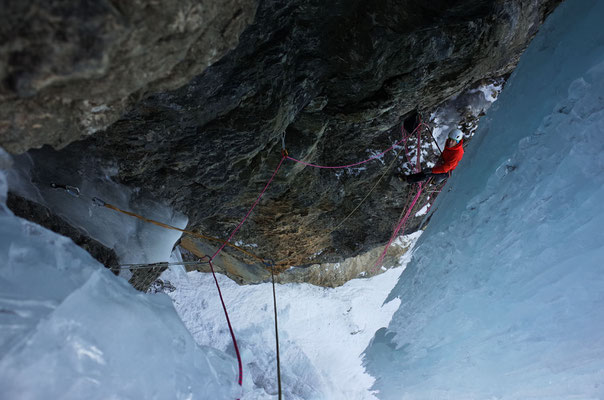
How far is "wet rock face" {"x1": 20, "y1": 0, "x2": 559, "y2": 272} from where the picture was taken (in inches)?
89.4

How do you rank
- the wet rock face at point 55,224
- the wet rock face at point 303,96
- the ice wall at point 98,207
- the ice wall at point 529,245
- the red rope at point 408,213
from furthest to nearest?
the red rope at point 408,213
the ice wall at point 529,245
the wet rock face at point 303,96
the ice wall at point 98,207
the wet rock face at point 55,224

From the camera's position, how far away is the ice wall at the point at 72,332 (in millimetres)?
1397

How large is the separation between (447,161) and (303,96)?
6.44 feet

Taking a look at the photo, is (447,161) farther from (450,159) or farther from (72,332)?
A: (72,332)

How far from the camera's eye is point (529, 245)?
316 centimetres

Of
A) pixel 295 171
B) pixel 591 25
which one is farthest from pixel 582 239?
pixel 295 171

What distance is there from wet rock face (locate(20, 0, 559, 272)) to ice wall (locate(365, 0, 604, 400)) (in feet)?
1.86

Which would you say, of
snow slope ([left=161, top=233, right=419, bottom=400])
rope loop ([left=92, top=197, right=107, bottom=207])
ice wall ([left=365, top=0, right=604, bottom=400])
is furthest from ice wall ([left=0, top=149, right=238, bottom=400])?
snow slope ([left=161, top=233, right=419, bottom=400])

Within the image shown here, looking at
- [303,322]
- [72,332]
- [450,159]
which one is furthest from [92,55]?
[303,322]

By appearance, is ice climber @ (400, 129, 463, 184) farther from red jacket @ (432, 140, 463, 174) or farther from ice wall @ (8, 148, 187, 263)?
ice wall @ (8, 148, 187, 263)

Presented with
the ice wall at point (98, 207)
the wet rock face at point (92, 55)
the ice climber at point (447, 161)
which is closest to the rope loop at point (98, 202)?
the ice wall at point (98, 207)

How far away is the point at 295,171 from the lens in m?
3.51

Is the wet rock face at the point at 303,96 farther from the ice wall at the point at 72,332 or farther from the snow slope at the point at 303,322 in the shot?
the snow slope at the point at 303,322

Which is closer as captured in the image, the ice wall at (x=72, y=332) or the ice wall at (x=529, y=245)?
the ice wall at (x=72, y=332)
